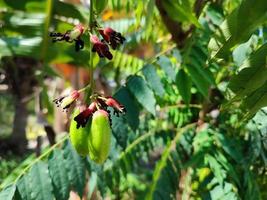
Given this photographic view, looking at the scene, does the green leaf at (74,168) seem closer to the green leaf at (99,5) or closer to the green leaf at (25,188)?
the green leaf at (25,188)

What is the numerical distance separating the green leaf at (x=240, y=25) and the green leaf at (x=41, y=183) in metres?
0.56

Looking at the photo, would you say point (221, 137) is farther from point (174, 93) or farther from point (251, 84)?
point (251, 84)

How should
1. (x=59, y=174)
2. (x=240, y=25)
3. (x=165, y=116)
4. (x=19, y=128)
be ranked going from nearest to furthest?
(x=240, y=25), (x=59, y=174), (x=165, y=116), (x=19, y=128)

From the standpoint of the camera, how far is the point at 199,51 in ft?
4.13

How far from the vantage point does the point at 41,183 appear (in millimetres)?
1104

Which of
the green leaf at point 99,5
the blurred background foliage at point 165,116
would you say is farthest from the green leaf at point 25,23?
the green leaf at point 99,5

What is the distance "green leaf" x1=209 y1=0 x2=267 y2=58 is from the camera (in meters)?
0.63

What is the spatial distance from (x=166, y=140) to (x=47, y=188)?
0.50 metres

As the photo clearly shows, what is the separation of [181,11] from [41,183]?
1.48 feet

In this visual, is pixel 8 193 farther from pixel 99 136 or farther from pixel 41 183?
pixel 99 136

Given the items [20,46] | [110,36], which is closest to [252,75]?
[110,36]

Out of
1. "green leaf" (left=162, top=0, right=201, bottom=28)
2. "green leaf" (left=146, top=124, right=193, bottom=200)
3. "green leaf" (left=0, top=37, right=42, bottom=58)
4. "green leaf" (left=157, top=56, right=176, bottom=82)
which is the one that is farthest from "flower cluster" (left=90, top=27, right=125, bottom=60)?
"green leaf" (left=0, top=37, right=42, bottom=58)

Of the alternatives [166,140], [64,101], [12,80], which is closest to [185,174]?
[166,140]

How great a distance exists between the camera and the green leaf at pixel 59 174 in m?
1.11
